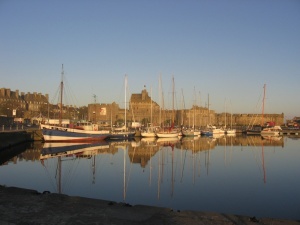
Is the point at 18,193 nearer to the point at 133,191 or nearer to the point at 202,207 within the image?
the point at 133,191

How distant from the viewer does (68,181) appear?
69.3ft

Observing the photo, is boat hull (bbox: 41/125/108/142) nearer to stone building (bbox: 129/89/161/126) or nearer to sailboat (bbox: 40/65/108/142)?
sailboat (bbox: 40/65/108/142)

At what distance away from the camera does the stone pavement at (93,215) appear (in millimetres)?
10289

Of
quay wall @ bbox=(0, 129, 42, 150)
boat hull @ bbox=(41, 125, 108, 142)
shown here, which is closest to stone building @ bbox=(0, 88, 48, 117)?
quay wall @ bbox=(0, 129, 42, 150)

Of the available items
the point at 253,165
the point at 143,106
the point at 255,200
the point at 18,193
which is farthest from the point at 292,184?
the point at 143,106

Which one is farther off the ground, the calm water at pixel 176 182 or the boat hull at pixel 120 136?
the boat hull at pixel 120 136

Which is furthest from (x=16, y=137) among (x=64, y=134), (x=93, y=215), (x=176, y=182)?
(x=93, y=215)

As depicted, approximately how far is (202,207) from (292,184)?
956 centimetres

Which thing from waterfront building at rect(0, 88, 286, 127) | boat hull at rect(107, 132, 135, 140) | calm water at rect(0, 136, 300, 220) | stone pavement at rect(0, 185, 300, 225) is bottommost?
calm water at rect(0, 136, 300, 220)

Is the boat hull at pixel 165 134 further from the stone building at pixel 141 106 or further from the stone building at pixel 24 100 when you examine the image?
the stone building at pixel 141 106

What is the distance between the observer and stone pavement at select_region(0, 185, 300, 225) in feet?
33.8

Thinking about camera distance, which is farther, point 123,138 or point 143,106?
point 143,106

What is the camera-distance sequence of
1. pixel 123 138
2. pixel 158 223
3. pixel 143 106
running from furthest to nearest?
pixel 143 106 < pixel 123 138 < pixel 158 223

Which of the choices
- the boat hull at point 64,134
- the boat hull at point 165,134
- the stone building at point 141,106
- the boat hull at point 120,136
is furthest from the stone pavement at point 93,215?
the stone building at point 141,106
